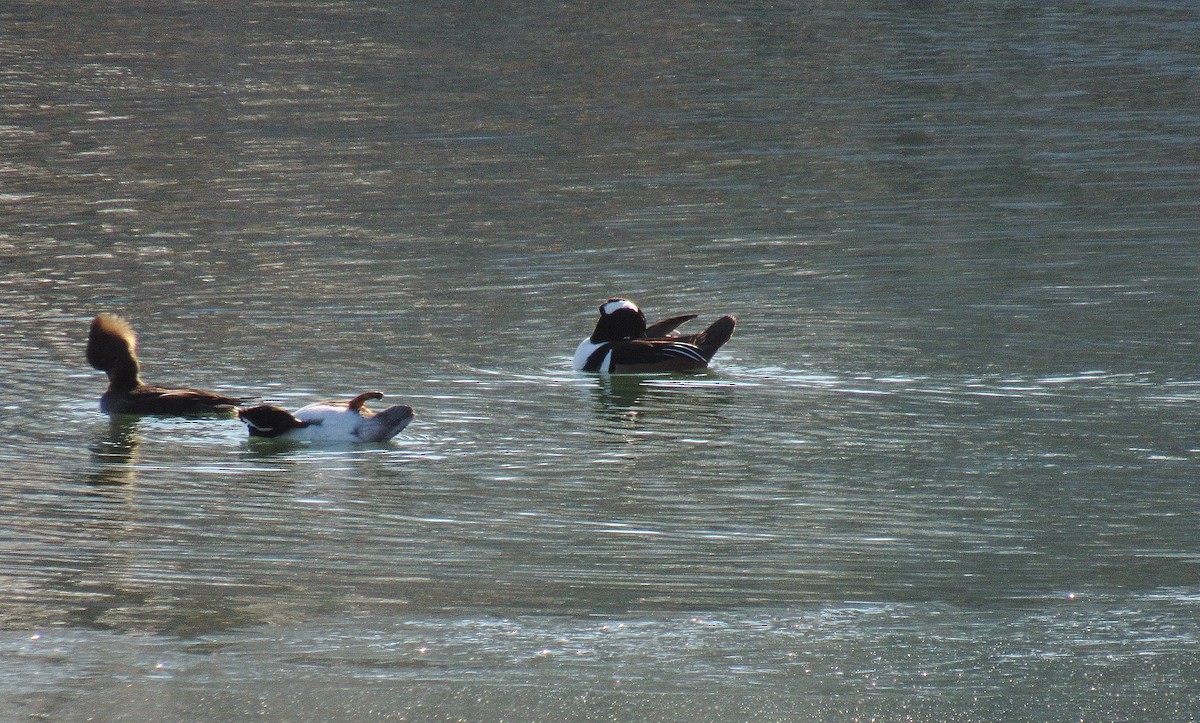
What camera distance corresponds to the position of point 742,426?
10297 millimetres

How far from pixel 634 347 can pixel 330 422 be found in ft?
8.37

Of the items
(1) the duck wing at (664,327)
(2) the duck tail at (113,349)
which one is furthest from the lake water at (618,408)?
(1) the duck wing at (664,327)

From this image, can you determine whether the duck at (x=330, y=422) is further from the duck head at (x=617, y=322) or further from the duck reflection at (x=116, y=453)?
the duck head at (x=617, y=322)

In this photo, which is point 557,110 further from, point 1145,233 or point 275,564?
point 275,564

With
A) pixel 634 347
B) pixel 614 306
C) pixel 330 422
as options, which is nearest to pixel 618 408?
pixel 634 347

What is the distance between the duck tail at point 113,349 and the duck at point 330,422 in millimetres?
1259

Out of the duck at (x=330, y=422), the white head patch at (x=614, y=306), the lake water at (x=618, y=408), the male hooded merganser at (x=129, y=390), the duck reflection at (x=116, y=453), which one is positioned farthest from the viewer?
the white head patch at (x=614, y=306)

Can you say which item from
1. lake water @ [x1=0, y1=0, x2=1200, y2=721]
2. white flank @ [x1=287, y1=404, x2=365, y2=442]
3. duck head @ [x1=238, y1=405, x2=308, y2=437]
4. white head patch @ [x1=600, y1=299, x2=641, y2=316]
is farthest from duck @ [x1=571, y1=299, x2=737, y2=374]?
duck head @ [x1=238, y1=405, x2=308, y2=437]

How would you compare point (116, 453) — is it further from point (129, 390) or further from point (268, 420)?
point (129, 390)

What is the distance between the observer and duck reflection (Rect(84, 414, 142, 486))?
9.39 metres

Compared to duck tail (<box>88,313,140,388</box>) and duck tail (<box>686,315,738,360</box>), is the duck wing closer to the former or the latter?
duck tail (<box>686,315,738,360</box>)

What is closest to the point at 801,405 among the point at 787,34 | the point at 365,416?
the point at 365,416

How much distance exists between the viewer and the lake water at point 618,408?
6320mm

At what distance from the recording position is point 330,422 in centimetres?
1011
